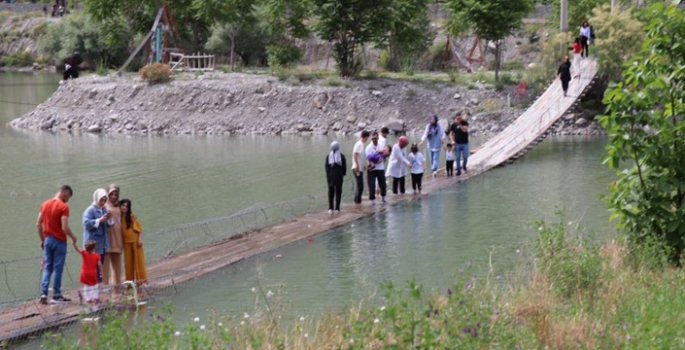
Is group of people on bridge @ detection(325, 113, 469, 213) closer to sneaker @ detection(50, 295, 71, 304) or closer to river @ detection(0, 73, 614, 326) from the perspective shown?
river @ detection(0, 73, 614, 326)

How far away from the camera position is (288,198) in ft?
83.9

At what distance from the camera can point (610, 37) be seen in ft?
130

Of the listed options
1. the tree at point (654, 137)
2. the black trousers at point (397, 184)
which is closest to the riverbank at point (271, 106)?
the black trousers at point (397, 184)

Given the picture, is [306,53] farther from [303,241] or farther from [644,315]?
[644,315]

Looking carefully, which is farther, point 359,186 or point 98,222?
point 359,186

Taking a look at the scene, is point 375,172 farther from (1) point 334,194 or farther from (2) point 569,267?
(2) point 569,267

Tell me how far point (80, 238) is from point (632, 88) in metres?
10.8

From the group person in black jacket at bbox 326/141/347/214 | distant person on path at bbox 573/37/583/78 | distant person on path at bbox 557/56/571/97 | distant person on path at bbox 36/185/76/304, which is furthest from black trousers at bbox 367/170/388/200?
distant person on path at bbox 573/37/583/78

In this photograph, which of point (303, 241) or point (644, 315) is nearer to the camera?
point (644, 315)

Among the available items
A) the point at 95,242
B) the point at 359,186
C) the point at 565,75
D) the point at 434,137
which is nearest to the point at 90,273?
the point at 95,242

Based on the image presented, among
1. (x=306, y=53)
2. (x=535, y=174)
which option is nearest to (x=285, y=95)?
(x=535, y=174)

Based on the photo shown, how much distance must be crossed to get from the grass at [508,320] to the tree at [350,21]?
104 feet

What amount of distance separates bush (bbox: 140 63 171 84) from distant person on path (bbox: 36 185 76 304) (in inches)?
1296

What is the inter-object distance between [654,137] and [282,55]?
1474 inches
